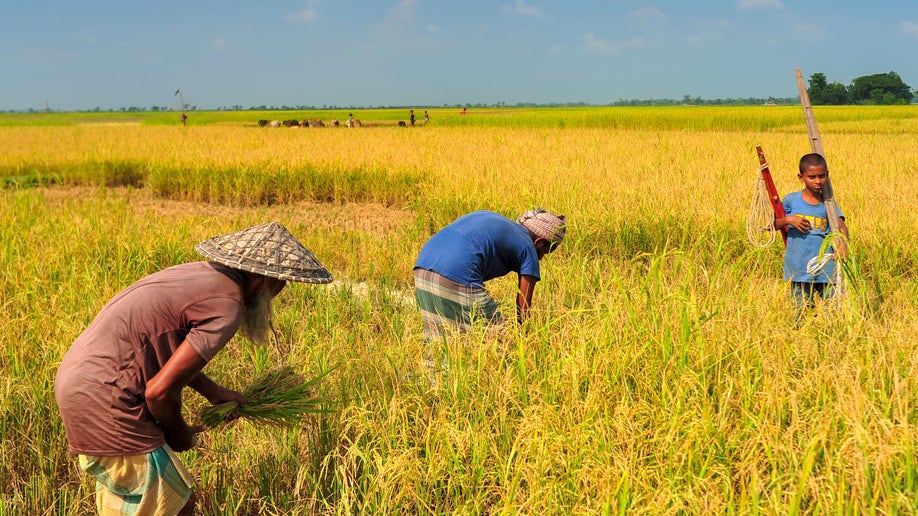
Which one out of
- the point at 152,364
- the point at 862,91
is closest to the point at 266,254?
the point at 152,364

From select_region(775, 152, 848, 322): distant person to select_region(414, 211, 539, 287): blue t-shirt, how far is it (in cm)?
151

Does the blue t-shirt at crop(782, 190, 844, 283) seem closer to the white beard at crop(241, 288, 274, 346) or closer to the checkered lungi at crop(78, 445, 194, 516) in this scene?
the white beard at crop(241, 288, 274, 346)

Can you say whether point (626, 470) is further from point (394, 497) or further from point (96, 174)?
point (96, 174)

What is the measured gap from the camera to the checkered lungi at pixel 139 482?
1.94m

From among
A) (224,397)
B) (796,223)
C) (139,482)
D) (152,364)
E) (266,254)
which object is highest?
(266,254)

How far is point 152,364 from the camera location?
1925 mm

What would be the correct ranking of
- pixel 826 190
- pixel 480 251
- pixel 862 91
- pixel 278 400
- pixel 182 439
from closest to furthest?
pixel 182 439 → pixel 278 400 → pixel 480 251 → pixel 826 190 → pixel 862 91

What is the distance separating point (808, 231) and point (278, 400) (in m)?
2.87

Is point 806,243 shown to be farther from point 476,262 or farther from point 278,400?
point 278,400

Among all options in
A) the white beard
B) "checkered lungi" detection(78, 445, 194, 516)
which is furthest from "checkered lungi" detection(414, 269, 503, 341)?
"checkered lungi" detection(78, 445, 194, 516)

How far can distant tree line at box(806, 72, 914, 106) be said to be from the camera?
75.0 m

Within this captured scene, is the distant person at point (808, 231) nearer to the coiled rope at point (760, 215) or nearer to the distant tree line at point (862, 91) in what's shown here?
the coiled rope at point (760, 215)

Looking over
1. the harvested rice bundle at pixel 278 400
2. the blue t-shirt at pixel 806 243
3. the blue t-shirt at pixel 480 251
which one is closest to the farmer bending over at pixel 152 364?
the harvested rice bundle at pixel 278 400

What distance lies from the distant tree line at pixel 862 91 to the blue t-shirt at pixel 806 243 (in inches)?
3066
